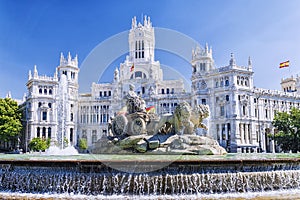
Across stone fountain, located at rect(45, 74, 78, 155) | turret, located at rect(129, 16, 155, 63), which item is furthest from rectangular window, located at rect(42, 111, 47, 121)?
turret, located at rect(129, 16, 155, 63)

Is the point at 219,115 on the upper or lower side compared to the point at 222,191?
upper

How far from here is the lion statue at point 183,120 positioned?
916 inches

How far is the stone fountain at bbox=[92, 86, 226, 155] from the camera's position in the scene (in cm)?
2259

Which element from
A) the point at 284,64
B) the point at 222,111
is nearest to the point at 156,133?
the point at 222,111

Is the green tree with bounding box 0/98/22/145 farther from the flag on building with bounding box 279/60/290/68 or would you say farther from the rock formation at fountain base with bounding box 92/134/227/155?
the flag on building with bounding box 279/60/290/68

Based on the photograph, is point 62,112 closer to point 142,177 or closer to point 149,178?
point 142,177

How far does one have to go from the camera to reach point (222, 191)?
15.1 meters

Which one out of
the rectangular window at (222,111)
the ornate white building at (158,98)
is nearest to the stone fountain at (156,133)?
the ornate white building at (158,98)

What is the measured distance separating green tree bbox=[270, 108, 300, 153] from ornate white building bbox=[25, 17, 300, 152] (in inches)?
494

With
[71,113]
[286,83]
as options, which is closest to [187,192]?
[71,113]

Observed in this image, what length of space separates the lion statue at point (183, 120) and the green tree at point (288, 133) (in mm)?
29908

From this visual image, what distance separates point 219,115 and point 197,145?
47689 millimetres

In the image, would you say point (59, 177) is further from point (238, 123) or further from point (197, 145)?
point (238, 123)

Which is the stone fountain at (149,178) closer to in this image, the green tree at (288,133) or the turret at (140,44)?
the green tree at (288,133)
